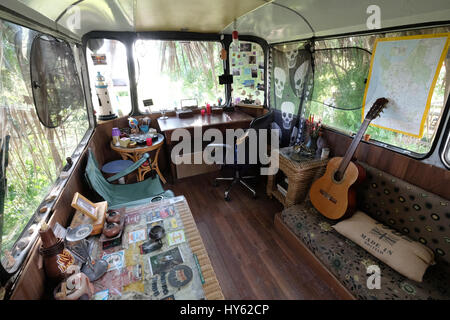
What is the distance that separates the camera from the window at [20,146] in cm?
105

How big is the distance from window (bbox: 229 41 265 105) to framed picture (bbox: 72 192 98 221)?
10.7 feet

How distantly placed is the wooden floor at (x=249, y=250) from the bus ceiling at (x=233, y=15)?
2.17m

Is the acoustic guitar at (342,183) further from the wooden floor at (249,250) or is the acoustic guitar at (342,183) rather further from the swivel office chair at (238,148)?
the swivel office chair at (238,148)

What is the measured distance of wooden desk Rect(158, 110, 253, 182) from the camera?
3.09 m

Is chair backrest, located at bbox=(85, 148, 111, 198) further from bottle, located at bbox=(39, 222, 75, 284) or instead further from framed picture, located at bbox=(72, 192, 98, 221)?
bottle, located at bbox=(39, 222, 75, 284)

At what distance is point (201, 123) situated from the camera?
3.23m

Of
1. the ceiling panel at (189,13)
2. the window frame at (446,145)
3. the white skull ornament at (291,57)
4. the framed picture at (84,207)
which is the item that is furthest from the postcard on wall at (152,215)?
the white skull ornament at (291,57)

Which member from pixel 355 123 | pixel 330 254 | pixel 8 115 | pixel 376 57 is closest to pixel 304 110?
pixel 355 123

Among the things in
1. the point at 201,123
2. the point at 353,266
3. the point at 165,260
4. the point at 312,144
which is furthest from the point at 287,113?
the point at 165,260

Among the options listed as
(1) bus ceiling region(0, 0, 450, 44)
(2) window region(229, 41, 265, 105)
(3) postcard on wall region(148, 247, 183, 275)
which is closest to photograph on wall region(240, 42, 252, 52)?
(2) window region(229, 41, 265, 105)

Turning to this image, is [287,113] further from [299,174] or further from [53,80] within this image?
[53,80]

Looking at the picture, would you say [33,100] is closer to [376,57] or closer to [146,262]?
[146,262]

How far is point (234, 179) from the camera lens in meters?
3.15
